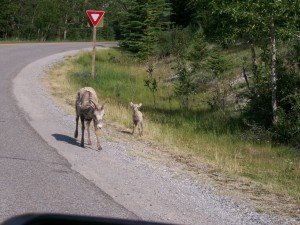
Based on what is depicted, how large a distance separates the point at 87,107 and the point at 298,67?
6898 mm

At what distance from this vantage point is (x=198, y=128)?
50.8 feet

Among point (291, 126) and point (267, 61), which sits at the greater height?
point (267, 61)

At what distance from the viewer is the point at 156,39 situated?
Result: 119 feet

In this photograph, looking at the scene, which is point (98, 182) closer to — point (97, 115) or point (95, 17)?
point (97, 115)

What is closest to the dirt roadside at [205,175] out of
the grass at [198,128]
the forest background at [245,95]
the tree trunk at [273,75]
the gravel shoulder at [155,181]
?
the gravel shoulder at [155,181]

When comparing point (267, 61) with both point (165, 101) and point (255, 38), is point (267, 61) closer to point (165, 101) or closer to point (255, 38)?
point (255, 38)

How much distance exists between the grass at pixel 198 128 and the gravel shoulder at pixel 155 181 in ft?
2.17

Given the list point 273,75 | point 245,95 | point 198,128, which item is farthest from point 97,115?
point 245,95

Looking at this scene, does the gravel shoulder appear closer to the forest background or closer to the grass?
the grass

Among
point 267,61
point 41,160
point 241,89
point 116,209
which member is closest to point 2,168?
point 41,160

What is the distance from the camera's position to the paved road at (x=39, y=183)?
6469mm

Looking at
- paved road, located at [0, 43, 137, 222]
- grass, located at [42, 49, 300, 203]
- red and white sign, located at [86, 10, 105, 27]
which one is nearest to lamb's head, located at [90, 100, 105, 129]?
paved road, located at [0, 43, 137, 222]

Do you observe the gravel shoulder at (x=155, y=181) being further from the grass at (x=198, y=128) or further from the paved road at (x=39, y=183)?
the grass at (x=198, y=128)

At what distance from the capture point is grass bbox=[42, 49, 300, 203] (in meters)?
9.91
